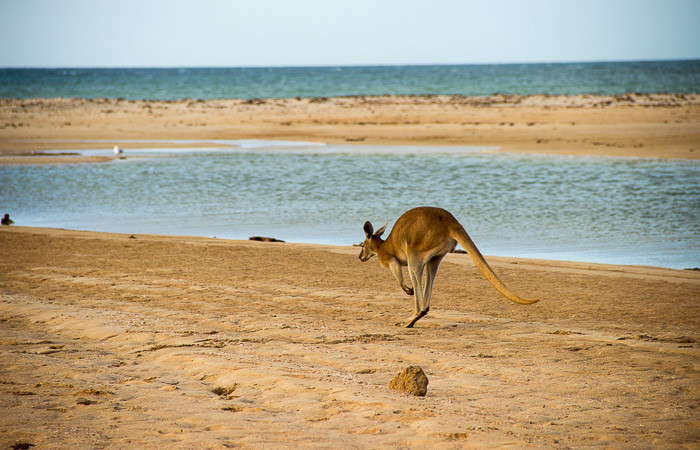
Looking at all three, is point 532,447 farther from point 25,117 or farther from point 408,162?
point 25,117

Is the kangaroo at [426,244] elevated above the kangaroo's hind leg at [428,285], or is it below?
above

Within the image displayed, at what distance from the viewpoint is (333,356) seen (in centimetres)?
532

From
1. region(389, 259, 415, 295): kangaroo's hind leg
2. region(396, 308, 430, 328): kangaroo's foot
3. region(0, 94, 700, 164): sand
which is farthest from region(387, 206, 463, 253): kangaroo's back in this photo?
region(0, 94, 700, 164): sand

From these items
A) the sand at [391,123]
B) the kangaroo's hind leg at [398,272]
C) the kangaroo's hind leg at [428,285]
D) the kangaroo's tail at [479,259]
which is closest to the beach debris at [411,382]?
the kangaroo's tail at [479,259]

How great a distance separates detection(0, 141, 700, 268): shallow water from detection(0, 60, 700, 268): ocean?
1.5 inches

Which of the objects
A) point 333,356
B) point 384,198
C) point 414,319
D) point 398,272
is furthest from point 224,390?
point 384,198

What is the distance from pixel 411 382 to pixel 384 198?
10519 mm

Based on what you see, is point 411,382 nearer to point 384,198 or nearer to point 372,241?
point 372,241

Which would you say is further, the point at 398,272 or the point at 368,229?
the point at 368,229

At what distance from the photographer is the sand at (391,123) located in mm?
24000

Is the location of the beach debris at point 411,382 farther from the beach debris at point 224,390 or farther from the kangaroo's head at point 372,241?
the kangaroo's head at point 372,241

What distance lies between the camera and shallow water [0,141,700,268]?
37.4 ft

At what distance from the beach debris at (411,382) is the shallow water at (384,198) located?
235 inches

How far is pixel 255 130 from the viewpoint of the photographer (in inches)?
1157
